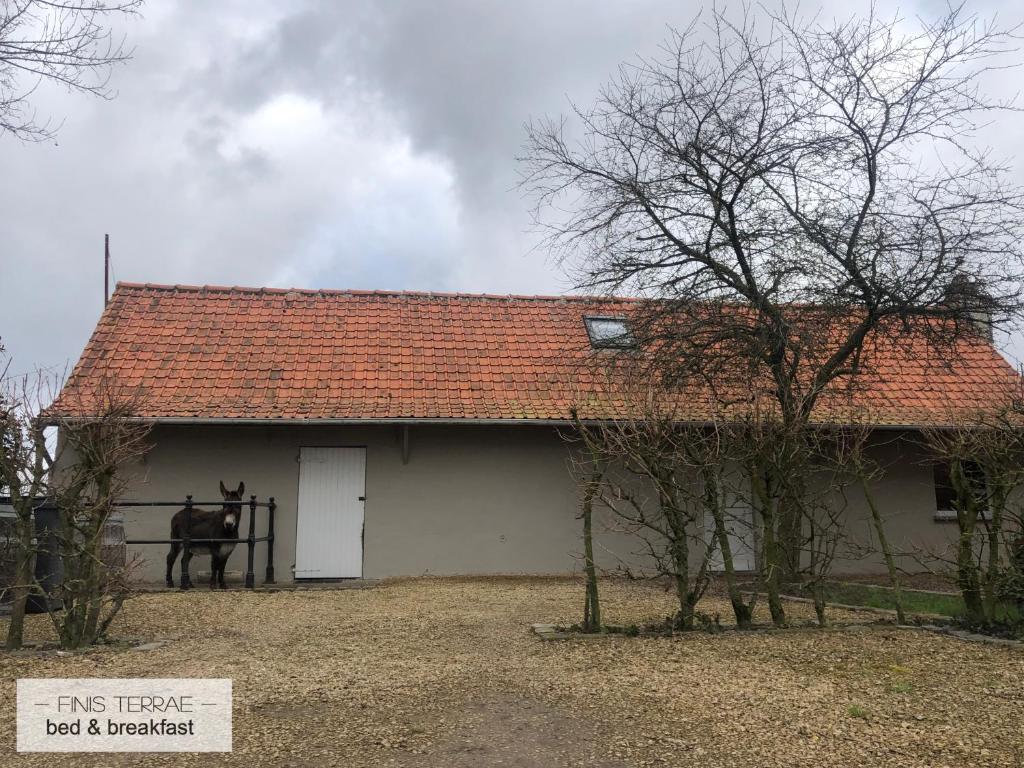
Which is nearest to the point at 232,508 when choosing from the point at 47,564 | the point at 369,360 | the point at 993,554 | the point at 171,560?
the point at 171,560

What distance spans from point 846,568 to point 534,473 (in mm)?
5593

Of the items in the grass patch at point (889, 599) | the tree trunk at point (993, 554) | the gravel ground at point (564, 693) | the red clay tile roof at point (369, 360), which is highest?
the red clay tile roof at point (369, 360)

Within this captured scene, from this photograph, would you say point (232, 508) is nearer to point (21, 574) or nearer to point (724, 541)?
point (21, 574)

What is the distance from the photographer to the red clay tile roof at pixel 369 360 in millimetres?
12398

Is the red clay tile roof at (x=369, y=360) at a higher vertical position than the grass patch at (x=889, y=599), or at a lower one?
higher

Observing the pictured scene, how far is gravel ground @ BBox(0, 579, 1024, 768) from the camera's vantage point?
14.2ft

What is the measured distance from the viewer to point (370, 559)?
40.9ft

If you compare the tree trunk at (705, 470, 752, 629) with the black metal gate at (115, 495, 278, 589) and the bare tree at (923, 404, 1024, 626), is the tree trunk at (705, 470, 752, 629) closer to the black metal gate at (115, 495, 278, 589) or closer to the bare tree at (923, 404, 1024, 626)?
the bare tree at (923, 404, 1024, 626)

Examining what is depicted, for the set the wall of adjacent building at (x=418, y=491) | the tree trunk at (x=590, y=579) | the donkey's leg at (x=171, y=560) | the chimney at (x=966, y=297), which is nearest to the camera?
the tree trunk at (x=590, y=579)

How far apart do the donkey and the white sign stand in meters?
5.47

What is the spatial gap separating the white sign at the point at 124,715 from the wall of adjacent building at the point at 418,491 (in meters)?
6.73

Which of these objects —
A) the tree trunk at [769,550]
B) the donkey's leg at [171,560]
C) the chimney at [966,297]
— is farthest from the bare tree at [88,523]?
the chimney at [966,297]

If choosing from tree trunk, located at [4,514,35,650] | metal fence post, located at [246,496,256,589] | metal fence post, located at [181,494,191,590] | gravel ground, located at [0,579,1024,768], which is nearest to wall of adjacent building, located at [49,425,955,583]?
metal fence post, located at [246,496,256,589]

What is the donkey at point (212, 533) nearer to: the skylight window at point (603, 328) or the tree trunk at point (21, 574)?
the tree trunk at point (21, 574)
